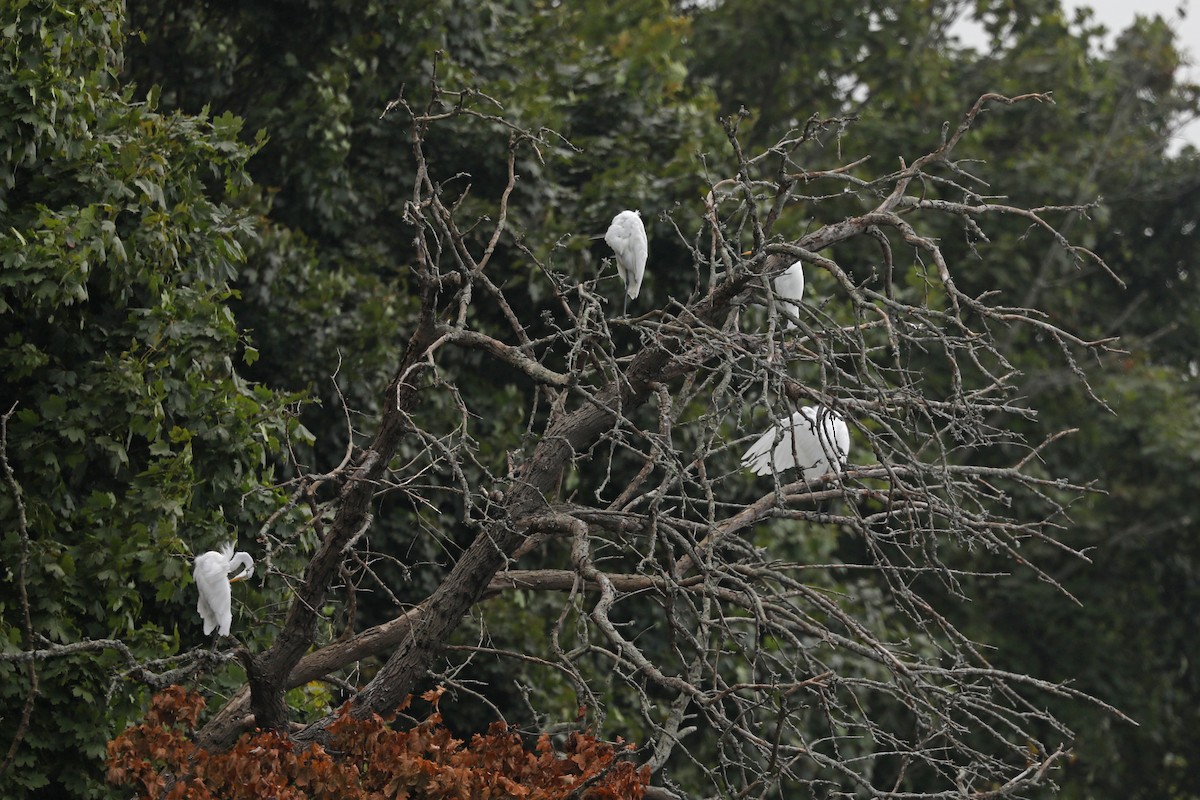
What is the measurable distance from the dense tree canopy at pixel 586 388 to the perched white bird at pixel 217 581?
0.11 meters

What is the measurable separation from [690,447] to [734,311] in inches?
142

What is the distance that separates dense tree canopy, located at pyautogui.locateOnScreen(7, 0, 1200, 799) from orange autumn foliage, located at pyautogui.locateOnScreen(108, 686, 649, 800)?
1.3 inches

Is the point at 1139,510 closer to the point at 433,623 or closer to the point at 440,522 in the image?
the point at 440,522

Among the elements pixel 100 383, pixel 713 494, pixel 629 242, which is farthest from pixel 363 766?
pixel 629 242

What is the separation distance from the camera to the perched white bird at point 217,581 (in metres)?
4.46

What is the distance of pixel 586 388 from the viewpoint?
4410 millimetres

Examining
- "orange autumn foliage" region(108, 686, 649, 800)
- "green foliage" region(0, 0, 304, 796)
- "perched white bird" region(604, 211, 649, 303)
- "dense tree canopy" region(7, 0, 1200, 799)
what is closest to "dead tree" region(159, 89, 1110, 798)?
"dense tree canopy" region(7, 0, 1200, 799)

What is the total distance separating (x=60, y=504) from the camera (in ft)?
15.7

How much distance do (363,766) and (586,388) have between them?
1295mm

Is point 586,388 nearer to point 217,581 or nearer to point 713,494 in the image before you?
point 713,494

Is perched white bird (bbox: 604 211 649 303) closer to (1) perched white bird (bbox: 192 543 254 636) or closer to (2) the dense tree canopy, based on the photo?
(2) the dense tree canopy

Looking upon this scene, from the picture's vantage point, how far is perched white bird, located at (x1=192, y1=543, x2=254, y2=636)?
4.46m

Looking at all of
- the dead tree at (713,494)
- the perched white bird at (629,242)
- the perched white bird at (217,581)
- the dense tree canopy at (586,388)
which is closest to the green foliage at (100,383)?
the dense tree canopy at (586,388)

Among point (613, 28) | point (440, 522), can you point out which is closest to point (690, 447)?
point (440, 522)
